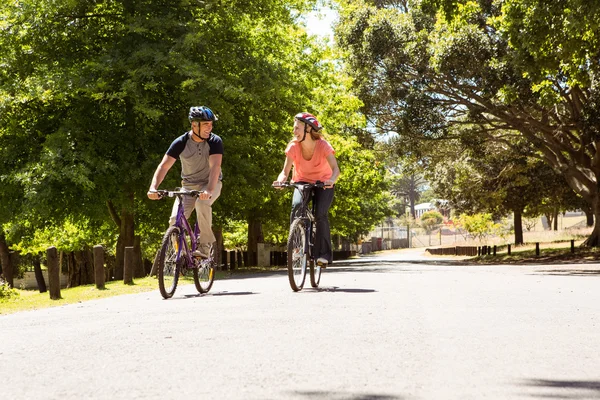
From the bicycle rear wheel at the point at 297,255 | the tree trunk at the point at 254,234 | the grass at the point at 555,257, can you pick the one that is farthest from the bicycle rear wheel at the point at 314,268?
the tree trunk at the point at 254,234

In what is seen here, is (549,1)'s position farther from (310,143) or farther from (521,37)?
(310,143)

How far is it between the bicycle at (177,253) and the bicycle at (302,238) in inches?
46.4

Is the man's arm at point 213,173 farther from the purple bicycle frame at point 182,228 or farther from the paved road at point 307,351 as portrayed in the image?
the paved road at point 307,351

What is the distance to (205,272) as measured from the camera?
1023cm

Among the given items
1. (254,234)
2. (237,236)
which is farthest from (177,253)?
(237,236)

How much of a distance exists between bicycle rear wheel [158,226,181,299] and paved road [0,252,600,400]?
63 centimetres

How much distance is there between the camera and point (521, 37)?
751 inches

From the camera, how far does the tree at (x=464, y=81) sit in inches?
975

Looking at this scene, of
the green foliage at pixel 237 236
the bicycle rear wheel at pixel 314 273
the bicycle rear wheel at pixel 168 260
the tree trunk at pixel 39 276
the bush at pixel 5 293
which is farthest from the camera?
the green foliage at pixel 237 236

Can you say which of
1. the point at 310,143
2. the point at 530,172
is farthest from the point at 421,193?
the point at 310,143

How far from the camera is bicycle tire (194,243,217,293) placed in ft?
32.5

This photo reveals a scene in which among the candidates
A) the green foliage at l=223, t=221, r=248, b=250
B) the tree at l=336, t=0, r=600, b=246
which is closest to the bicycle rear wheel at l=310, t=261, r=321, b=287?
the tree at l=336, t=0, r=600, b=246

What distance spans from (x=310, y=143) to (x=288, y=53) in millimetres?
16537

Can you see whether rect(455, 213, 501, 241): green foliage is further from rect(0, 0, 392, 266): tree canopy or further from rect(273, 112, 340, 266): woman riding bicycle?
rect(273, 112, 340, 266): woman riding bicycle
